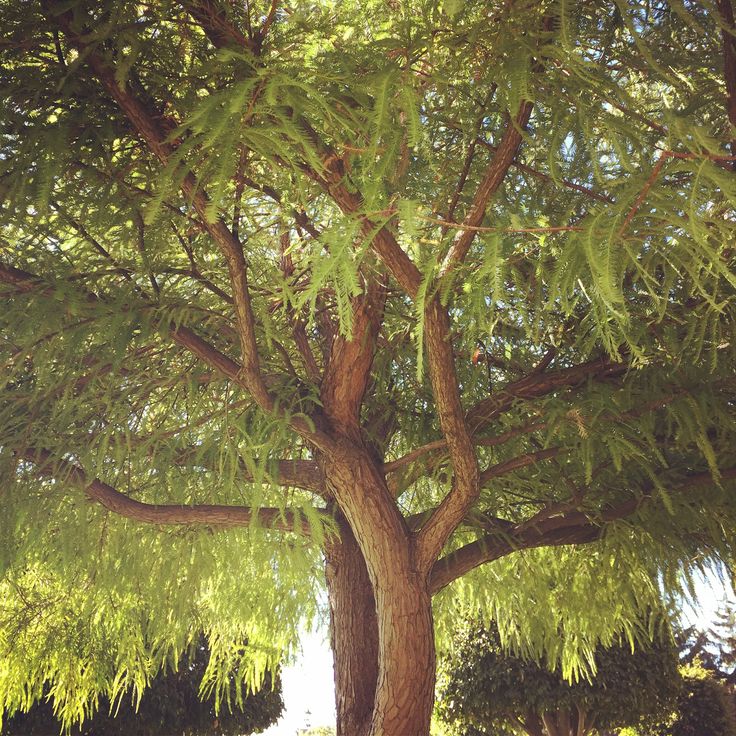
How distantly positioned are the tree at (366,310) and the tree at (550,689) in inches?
172

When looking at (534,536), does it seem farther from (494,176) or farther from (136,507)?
(494,176)

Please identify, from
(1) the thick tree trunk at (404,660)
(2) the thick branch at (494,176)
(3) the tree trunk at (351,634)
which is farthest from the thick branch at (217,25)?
(3) the tree trunk at (351,634)

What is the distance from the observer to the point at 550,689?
8289mm

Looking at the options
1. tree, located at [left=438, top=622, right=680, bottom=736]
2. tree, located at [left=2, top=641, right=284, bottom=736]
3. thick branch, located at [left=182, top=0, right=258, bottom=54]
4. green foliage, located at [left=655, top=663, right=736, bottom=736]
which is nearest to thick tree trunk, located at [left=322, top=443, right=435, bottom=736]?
thick branch, located at [left=182, top=0, right=258, bottom=54]

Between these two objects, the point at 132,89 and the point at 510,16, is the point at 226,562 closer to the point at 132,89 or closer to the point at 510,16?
the point at 132,89

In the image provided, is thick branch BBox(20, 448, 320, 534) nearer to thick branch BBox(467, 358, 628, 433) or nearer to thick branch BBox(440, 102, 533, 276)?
thick branch BBox(467, 358, 628, 433)

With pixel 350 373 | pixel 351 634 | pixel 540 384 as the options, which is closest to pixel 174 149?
pixel 350 373

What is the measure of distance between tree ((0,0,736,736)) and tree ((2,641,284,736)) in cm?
404

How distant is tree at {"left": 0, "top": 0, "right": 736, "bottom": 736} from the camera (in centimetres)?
170

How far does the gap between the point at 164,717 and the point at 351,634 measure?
6.15 metres

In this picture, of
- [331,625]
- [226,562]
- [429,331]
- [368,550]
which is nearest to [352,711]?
[331,625]

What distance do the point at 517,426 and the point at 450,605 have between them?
2.22m

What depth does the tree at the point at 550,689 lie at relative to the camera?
8188mm

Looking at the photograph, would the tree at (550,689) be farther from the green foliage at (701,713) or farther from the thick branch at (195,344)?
the thick branch at (195,344)
